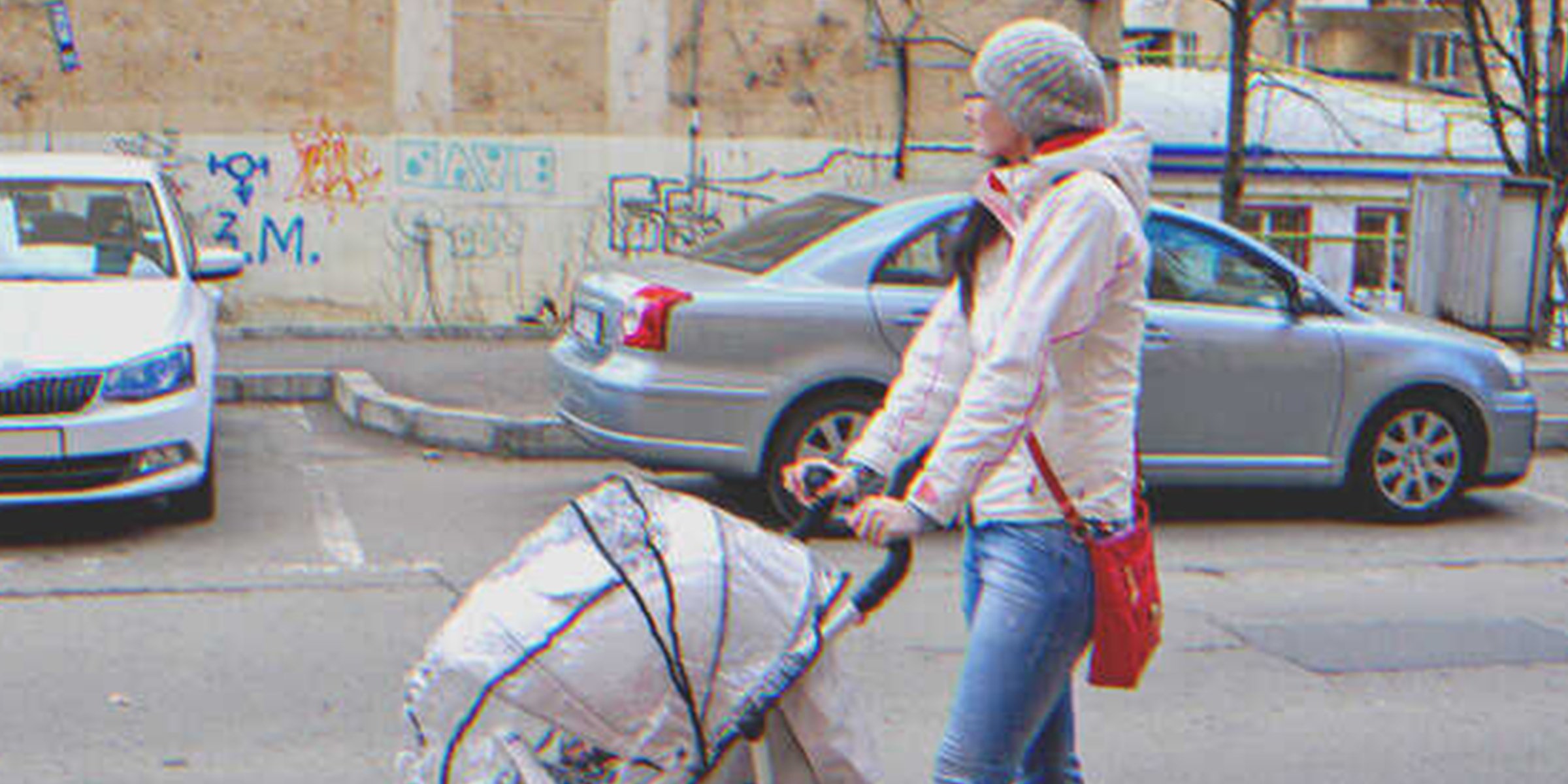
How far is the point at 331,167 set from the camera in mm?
17047

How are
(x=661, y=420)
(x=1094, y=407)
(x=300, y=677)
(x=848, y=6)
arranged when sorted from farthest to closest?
(x=848, y=6) < (x=661, y=420) < (x=300, y=677) < (x=1094, y=407)

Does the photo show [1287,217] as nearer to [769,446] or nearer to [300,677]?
[769,446]

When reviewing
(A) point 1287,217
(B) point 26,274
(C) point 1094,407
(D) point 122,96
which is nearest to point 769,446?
(B) point 26,274

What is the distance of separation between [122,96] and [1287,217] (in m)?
17.7

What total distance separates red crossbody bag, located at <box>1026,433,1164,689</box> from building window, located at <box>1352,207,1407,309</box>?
25.3 meters

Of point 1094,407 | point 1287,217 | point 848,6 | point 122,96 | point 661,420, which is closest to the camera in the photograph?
point 1094,407

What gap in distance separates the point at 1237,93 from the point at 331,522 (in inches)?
377

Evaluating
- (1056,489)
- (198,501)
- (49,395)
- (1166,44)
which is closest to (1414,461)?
(198,501)

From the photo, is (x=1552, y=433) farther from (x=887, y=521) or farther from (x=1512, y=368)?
(x=887, y=521)

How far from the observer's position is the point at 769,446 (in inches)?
307

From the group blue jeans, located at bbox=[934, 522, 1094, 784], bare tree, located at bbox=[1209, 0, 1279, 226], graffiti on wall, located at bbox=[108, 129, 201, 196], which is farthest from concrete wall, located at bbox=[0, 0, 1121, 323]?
blue jeans, located at bbox=[934, 522, 1094, 784]

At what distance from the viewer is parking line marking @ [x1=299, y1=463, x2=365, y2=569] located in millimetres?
7336

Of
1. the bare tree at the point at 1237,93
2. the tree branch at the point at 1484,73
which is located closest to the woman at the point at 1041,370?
the bare tree at the point at 1237,93

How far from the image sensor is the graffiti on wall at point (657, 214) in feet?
58.4
